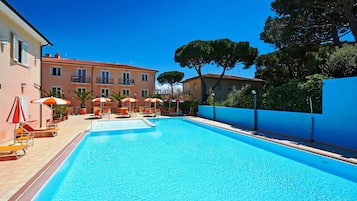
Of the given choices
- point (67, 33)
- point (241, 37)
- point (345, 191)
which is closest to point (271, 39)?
point (241, 37)

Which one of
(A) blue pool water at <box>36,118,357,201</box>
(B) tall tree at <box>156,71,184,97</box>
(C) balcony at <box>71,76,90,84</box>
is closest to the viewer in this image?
(A) blue pool water at <box>36,118,357,201</box>

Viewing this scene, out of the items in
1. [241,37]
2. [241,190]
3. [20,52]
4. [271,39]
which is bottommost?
[241,190]

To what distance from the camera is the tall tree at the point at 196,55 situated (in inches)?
991

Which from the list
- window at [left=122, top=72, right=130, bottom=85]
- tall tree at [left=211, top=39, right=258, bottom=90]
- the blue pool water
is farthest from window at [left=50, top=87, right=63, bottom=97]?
tall tree at [left=211, top=39, right=258, bottom=90]

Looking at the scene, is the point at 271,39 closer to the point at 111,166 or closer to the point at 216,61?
the point at 216,61

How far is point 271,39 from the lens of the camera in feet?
53.6

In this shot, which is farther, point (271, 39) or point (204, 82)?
point (204, 82)

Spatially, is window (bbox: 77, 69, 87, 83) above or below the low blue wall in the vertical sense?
above

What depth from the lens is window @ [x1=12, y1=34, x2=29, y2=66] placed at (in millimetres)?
9775

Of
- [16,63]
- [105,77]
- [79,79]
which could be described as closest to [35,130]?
[16,63]

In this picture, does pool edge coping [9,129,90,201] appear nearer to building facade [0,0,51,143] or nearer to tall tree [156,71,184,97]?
building facade [0,0,51,143]

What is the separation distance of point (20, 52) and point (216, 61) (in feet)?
70.1

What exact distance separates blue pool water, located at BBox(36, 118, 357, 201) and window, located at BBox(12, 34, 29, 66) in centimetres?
581

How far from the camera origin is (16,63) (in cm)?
1005
